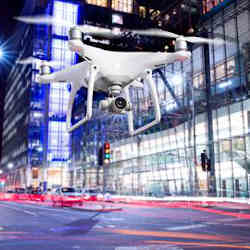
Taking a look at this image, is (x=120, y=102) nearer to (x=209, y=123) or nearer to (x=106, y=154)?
(x=106, y=154)

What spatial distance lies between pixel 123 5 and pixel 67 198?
5782 centimetres

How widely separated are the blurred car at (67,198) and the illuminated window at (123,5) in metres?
52.5

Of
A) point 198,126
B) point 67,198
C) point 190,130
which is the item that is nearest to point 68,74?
point 67,198

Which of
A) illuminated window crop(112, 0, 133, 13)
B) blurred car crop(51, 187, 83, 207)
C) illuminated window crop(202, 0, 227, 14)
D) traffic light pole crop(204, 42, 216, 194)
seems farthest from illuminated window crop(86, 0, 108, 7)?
blurred car crop(51, 187, 83, 207)

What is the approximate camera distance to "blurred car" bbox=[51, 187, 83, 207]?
2745 centimetres

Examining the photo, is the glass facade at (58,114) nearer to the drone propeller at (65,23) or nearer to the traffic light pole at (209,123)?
the traffic light pole at (209,123)

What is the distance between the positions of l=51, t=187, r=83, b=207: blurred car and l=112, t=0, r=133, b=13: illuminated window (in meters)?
52.5

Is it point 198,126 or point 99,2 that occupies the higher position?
point 99,2

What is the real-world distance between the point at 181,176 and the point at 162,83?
456 inches

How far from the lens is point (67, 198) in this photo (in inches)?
1131

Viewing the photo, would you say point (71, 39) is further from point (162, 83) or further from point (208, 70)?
point (162, 83)

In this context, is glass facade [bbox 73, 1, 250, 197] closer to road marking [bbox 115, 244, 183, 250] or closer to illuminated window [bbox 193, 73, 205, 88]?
illuminated window [bbox 193, 73, 205, 88]

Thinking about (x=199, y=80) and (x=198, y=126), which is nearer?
(x=198, y=126)

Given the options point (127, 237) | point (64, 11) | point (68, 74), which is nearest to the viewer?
point (68, 74)
